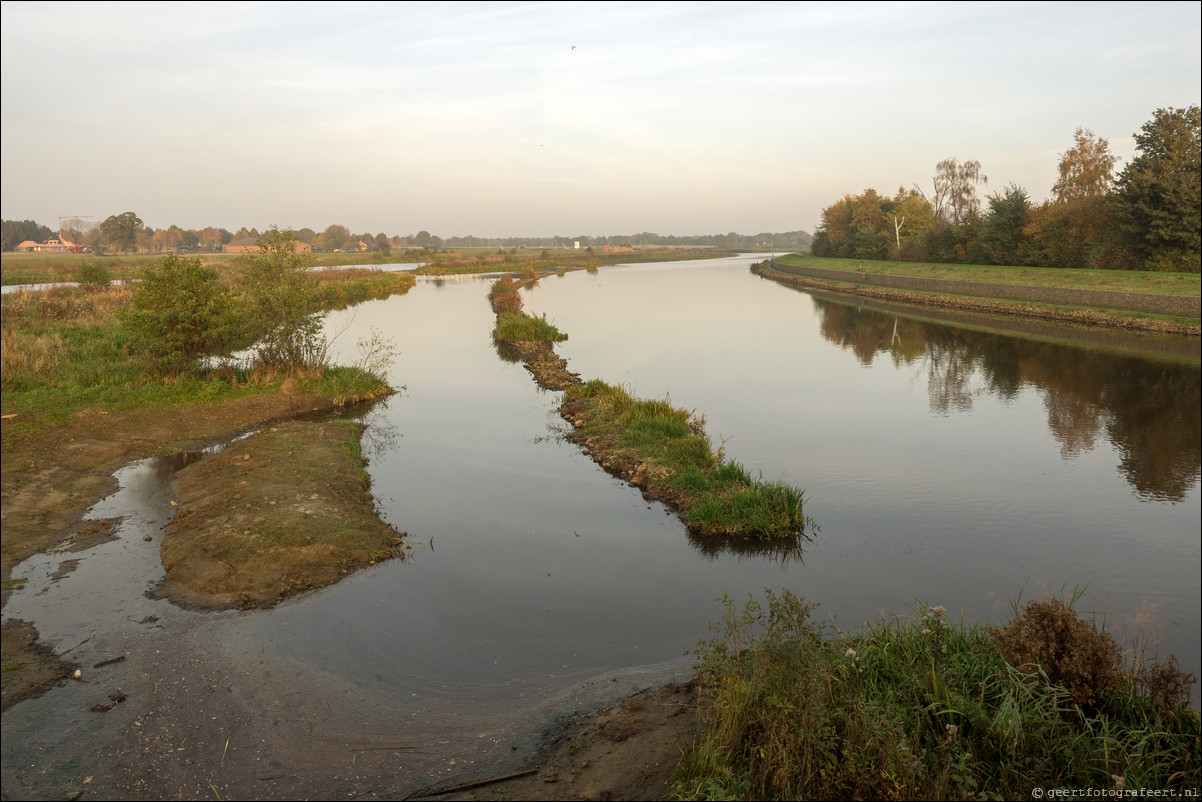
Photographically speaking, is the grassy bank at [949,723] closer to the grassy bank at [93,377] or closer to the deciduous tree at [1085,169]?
the grassy bank at [93,377]

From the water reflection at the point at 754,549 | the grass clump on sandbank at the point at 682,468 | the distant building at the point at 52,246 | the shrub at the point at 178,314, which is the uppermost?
the distant building at the point at 52,246

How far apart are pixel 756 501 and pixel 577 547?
2984 millimetres

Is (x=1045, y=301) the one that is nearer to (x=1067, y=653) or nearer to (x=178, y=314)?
(x=1067, y=653)

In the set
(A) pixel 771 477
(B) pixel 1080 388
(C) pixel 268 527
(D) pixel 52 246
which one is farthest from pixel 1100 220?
(D) pixel 52 246

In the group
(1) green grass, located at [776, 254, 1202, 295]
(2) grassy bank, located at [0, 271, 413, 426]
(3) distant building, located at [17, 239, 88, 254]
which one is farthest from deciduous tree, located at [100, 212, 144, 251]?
(1) green grass, located at [776, 254, 1202, 295]

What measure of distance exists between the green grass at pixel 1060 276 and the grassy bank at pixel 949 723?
3495cm

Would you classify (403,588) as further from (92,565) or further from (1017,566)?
(1017,566)

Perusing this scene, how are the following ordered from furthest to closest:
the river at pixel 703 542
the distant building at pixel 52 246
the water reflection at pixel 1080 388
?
the distant building at pixel 52 246
the water reflection at pixel 1080 388
the river at pixel 703 542

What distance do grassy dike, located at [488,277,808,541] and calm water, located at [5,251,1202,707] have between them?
455 mm

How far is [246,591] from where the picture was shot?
8844mm

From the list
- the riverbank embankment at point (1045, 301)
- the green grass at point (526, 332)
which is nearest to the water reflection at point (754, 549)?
the green grass at point (526, 332)

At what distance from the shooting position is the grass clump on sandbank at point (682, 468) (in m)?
11.2

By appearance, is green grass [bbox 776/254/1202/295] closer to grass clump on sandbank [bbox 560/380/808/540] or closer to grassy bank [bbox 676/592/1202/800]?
grass clump on sandbank [bbox 560/380/808/540]

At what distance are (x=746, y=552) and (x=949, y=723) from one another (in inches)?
212
